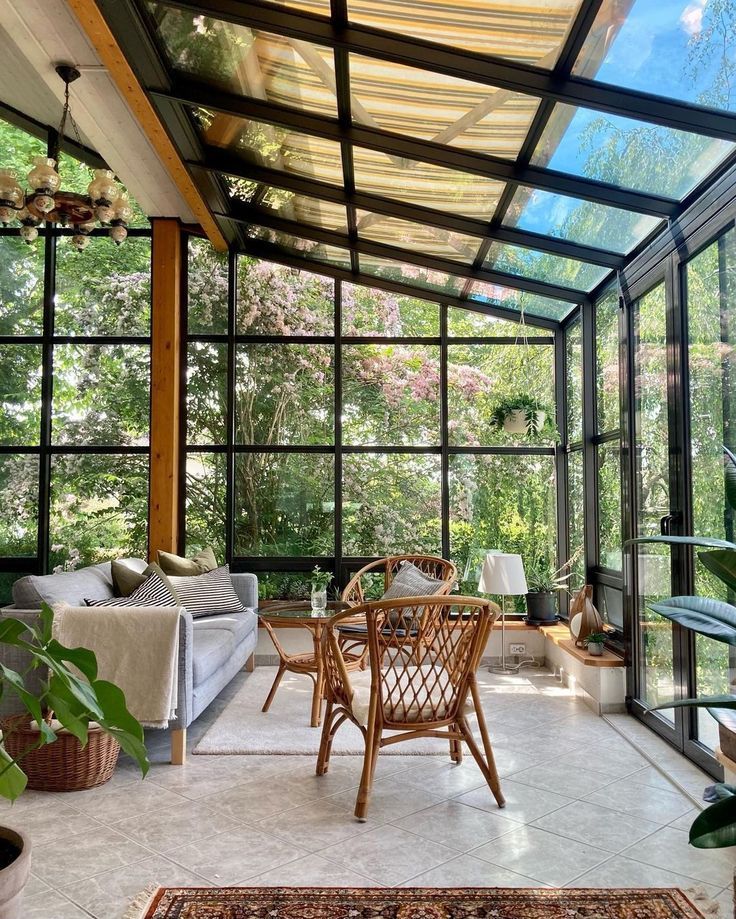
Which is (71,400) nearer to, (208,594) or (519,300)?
(208,594)

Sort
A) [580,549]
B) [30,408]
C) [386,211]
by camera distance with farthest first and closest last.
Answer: [30,408], [580,549], [386,211]

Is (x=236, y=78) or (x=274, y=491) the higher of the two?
(x=236, y=78)

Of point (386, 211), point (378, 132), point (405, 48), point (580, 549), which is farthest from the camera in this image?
point (580, 549)

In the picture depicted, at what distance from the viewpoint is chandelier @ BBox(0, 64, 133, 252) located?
14.2 feet

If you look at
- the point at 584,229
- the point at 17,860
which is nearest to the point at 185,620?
→ the point at 17,860

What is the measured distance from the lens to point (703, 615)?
203cm

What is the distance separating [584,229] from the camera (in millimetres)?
4609

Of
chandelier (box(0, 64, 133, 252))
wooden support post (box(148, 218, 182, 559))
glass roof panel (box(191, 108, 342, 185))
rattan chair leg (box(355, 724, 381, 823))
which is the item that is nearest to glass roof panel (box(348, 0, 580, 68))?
glass roof panel (box(191, 108, 342, 185))

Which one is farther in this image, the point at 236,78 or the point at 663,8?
the point at 236,78

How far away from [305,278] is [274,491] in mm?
1851

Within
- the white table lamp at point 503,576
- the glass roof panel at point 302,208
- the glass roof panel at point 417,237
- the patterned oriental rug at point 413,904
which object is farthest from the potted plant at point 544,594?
the patterned oriental rug at point 413,904

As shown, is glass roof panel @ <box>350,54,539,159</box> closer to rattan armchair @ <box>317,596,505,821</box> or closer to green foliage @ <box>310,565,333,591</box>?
rattan armchair @ <box>317,596,505,821</box>

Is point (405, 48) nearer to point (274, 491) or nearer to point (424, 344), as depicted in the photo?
point (424, 344)

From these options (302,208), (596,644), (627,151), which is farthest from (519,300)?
(596,644)
